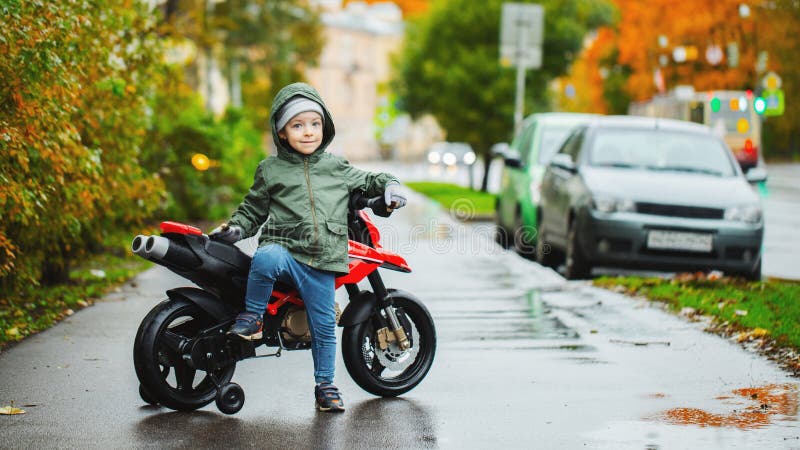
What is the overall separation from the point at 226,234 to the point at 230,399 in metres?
0.80

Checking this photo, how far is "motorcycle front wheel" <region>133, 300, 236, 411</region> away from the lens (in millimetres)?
6125

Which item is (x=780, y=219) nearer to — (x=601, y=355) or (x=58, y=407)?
(x=601, y=355)

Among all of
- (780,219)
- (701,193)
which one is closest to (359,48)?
(780,219)

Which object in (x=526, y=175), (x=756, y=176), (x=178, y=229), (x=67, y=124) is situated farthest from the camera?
(x=526, y=175)

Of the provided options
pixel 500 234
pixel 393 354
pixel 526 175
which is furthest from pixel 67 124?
pixel 500 234

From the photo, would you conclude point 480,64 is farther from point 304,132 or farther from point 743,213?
point 304,132

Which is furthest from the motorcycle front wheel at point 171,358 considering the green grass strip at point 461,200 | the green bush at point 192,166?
the green grass strip at point 461,200

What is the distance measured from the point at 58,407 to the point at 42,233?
356cm

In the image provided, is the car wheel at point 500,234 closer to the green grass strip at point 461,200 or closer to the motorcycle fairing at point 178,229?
the green grass strip at point 461,200

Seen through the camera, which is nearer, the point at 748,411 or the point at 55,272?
the point at 748,411

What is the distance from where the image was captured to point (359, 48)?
118 metres

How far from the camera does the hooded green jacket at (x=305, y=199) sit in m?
6.28

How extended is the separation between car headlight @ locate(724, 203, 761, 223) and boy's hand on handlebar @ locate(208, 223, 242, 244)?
743 centimetres

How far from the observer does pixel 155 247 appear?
6031 millimetres
